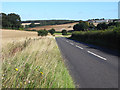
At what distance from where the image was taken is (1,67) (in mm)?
4934

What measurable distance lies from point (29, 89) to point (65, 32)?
102 metres

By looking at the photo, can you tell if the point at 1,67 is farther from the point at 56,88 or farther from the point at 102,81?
the point at 102,81

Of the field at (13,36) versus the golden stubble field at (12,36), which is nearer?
the golden stubble field at (12,36)

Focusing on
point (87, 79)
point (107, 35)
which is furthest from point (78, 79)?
point (107, 35)

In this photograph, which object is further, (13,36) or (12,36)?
(12,36)

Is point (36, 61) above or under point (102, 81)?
above

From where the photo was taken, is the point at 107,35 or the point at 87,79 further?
the point at 107,35

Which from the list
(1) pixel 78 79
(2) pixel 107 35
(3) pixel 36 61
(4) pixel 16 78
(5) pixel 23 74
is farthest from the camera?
(2) pixel 107 35

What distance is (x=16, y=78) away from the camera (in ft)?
14.3

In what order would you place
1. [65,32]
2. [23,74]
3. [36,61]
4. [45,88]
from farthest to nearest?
[65,32] → [36,61] → [23,74] → [45,88]

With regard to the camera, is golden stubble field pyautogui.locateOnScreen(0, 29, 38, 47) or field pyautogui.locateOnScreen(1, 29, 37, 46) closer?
golden stubble field pyautogui.locateOnScreen(0, 29, 38, 47)

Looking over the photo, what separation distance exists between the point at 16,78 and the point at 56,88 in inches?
41.3

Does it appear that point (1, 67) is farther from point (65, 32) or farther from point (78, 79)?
point (65, 32)

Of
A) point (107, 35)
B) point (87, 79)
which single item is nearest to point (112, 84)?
point (87, 79)
